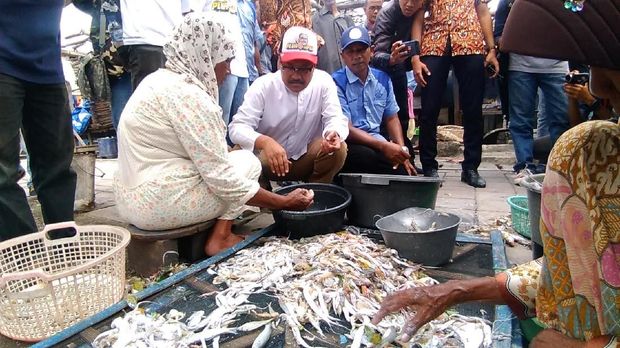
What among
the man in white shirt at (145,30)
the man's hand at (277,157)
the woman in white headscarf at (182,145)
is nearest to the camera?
the woman in white headscarf at (182,145)

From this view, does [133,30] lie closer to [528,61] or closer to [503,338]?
[503,338]

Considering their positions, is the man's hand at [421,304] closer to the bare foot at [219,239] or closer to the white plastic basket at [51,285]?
the white plastic basket at [51,285]

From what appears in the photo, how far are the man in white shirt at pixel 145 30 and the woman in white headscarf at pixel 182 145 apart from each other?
0.87m

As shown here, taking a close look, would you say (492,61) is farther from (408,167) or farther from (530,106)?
(408,167)

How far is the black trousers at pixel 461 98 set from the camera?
3908 millimetres

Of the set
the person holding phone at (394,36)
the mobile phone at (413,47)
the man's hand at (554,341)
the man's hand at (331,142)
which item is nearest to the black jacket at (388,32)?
the person holding phone at (394,36)

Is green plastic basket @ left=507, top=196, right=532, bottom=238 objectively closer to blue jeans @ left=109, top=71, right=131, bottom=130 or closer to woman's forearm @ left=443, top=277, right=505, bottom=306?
woman's forearm @ left=443, top=277, right=505, bottom=306

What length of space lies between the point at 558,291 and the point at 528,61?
11.8 ft

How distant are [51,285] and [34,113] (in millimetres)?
1220

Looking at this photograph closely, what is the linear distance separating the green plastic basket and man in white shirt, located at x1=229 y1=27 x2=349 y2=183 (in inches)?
50.7

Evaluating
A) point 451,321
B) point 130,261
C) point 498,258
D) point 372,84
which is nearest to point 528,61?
point 372,84

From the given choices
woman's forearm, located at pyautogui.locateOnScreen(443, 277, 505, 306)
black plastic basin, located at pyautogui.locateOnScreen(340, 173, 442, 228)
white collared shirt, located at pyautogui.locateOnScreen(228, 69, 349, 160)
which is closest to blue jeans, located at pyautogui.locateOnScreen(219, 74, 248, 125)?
white collared shirt, located at pyautogui.locateOnScreen(228, 69, 349, 160)

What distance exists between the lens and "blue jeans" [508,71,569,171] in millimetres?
4020


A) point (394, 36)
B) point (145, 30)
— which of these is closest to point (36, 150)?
point (145, 30)
